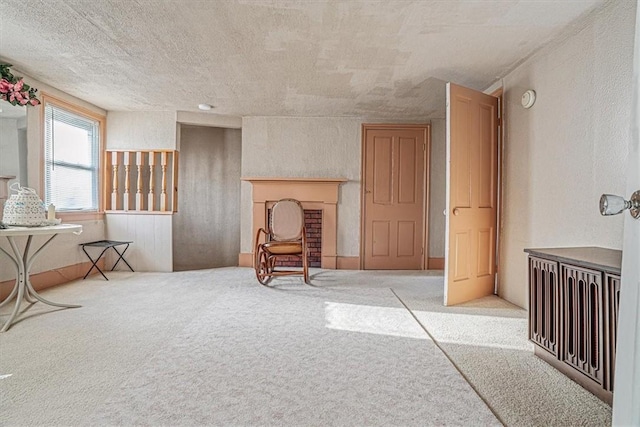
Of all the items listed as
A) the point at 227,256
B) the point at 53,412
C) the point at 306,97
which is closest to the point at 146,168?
the point at 227,256

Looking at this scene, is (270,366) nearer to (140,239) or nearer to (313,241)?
(313,241)

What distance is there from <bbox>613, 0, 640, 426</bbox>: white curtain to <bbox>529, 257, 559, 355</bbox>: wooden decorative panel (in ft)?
4.38

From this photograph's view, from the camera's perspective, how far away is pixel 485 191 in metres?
3.58

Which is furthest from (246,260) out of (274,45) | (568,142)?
(568,142)

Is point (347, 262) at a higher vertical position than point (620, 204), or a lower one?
lower

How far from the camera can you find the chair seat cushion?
4.06 m

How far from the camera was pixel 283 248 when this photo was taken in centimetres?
408

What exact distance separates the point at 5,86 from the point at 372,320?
370cm

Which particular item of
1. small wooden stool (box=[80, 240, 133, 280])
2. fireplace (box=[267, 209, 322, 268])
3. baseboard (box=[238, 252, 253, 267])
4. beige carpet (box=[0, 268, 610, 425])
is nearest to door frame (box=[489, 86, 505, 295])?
beige carpet (box=[0, 268, 610, 425])

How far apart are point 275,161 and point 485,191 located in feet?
9.53

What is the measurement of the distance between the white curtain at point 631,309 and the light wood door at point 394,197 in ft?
14.8

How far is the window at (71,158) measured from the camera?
160 inches

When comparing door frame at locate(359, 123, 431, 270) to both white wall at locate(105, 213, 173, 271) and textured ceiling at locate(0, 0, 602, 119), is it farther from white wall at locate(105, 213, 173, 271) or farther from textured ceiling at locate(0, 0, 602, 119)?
white wall at locate(105, 213, 173, 271)

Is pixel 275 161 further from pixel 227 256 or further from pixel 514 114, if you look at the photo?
pixel 514 114
